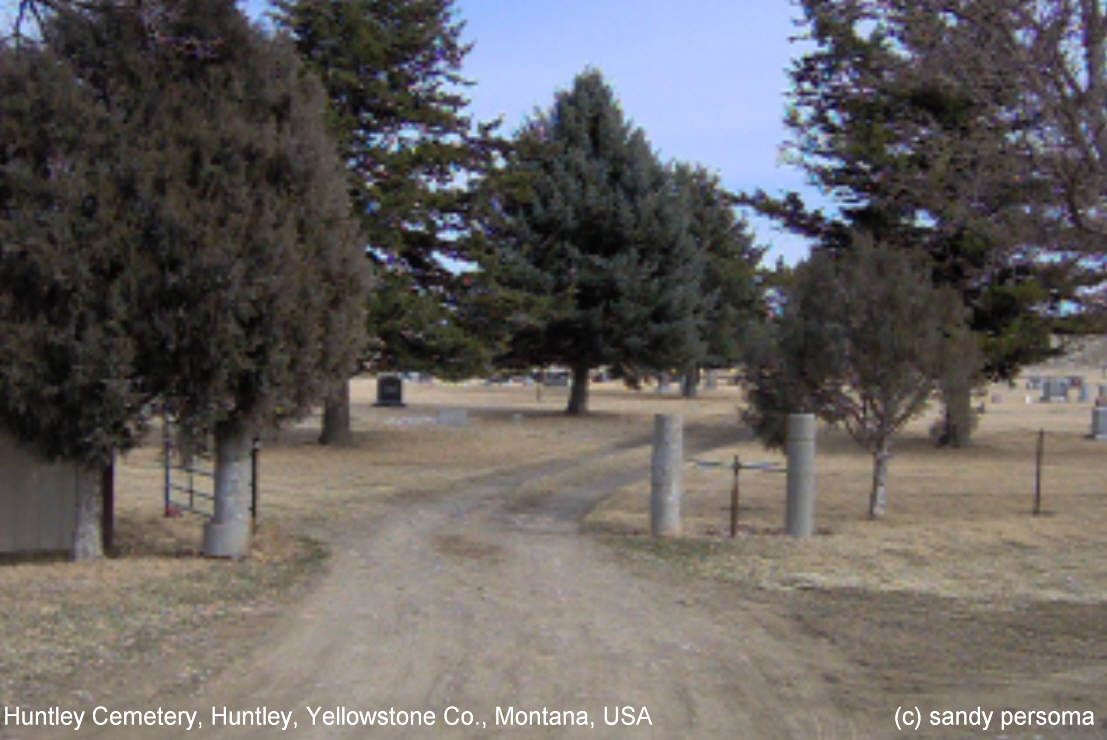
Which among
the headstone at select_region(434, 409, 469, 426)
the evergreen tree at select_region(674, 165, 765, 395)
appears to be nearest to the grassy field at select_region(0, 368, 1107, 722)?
the headstone at select_region(434, 409, 469, 426)

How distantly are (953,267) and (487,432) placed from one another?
12.7 m

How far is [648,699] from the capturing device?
19.7ft

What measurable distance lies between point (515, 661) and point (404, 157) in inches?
695

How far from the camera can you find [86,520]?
9.56 meters

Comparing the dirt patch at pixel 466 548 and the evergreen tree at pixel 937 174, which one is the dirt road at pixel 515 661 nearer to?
the dirt patch at pixel 466 548

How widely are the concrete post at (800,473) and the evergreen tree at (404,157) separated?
11961 mm

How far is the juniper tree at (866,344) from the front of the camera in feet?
43.9

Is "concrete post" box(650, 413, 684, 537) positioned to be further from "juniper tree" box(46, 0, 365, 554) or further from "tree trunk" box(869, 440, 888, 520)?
"juniper tree" box(46, 0, 365, 554)

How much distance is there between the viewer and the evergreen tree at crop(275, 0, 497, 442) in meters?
22.5

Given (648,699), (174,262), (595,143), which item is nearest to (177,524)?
(174,262)

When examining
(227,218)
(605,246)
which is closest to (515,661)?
(227,218)

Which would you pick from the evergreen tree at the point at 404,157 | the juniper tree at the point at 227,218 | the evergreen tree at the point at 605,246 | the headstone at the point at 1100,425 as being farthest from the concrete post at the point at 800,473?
the headstone at the point at 1100,425

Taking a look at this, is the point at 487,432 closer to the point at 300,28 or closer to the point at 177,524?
the point at 300,28

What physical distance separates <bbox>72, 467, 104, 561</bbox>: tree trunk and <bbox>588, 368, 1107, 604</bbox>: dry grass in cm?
524
